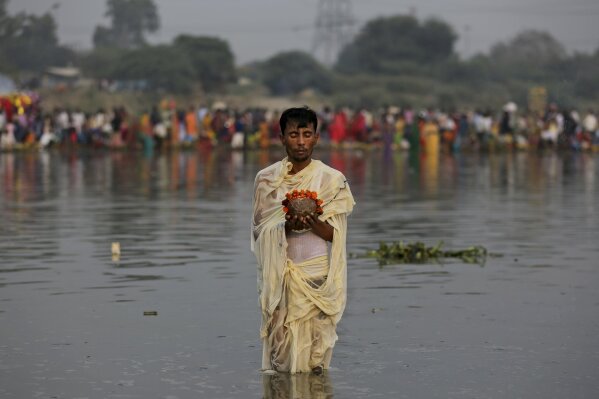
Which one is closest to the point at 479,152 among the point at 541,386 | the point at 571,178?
the point at 571,178

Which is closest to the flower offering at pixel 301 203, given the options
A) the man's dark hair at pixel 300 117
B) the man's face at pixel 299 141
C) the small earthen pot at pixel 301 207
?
the small earthen pot at pixel 301 207

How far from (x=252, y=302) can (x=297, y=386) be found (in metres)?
3.24

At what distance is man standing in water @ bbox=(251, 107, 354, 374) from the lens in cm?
775

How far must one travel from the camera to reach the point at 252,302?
10922 mm

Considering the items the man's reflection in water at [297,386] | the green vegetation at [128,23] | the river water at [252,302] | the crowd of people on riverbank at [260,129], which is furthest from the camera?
the green vegetation at [128,23]

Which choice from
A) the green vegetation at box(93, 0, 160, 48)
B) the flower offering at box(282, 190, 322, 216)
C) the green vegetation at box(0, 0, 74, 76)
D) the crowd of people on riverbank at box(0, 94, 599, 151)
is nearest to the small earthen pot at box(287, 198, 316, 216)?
the flower offering at box(282, 190, 322, 216)

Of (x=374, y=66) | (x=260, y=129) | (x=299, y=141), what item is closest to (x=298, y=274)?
(x=299, y=141)

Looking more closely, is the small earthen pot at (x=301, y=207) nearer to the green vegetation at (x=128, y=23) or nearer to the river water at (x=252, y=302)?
the river water at (x=252, y=302)

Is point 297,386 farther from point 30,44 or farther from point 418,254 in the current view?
point 30,44

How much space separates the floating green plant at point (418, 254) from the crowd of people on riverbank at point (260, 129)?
1218 inches

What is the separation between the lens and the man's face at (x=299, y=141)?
776 cm

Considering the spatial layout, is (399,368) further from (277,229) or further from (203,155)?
(203,155)

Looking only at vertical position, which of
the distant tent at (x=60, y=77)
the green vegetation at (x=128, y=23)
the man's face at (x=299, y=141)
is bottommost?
the man's face at (x=299, y=141)

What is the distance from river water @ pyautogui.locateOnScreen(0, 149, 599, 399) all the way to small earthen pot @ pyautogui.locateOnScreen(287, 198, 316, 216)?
874 millimetres
